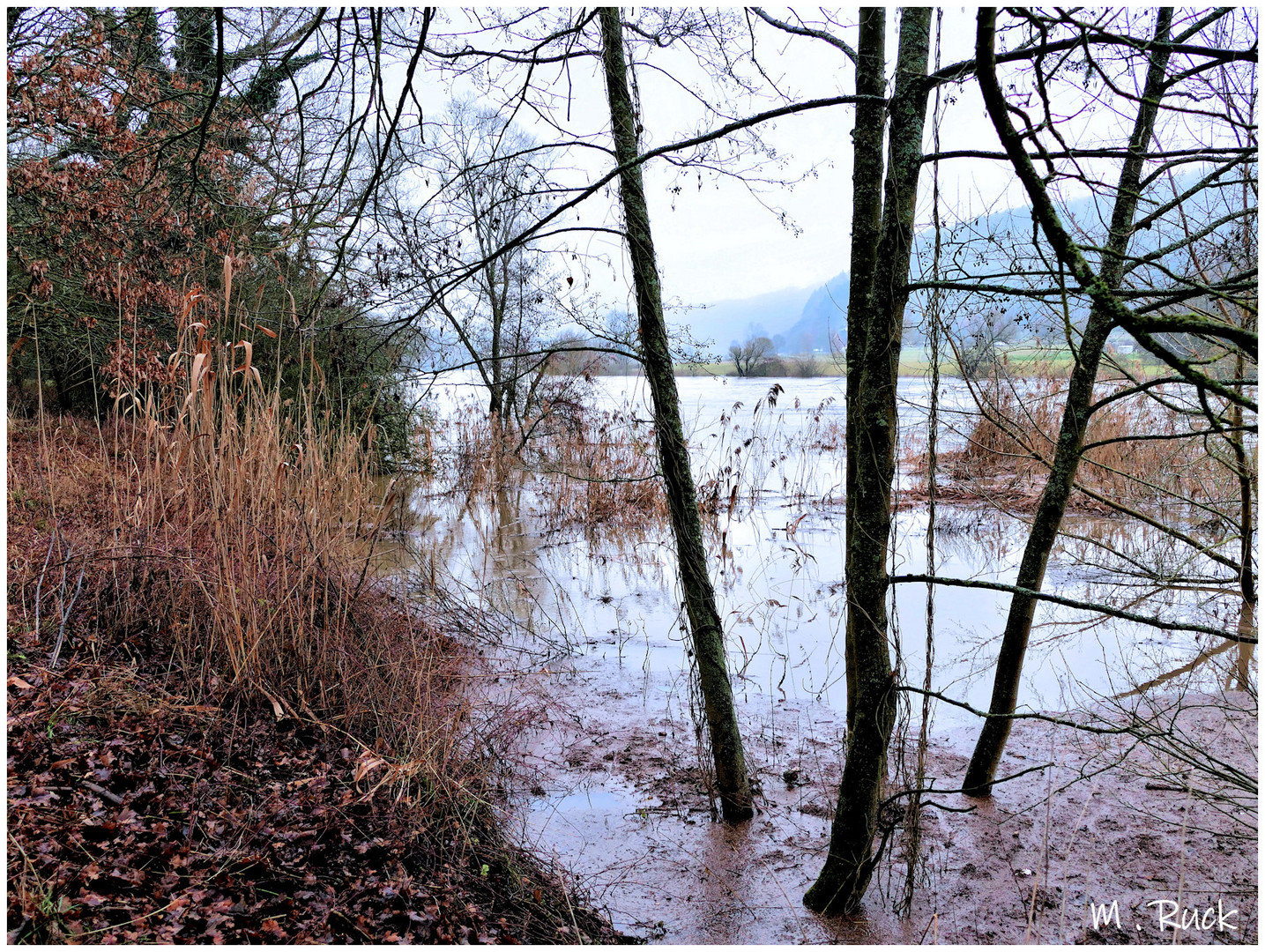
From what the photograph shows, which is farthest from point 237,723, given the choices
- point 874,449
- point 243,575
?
point 874,449

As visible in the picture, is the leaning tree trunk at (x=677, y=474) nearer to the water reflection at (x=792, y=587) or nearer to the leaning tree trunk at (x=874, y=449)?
the water reflection at (x=792, y=587)

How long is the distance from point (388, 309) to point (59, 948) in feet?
28.5

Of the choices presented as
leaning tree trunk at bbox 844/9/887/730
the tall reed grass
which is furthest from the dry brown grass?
the tall reed grass

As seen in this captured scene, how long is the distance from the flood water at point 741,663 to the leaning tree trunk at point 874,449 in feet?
0.47

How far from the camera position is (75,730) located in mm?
2352

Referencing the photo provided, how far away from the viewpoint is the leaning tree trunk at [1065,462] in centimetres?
291

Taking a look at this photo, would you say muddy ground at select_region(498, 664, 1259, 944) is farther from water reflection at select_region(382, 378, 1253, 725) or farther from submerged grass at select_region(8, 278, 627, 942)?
water reflection at select_region(382, 378, 1253, 725)

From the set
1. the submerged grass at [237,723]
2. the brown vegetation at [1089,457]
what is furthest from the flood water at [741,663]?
the brown vegetation at [1089,457]

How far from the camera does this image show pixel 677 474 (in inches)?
127

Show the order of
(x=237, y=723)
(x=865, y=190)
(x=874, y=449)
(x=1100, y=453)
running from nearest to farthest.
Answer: (x=874, y=449), (x=865, y=190), (x=237, y=723), (x=1100, y=453)

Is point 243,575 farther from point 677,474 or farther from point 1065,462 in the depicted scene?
point 1065,462

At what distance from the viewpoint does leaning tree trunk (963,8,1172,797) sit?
2910mm

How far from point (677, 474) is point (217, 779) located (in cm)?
192

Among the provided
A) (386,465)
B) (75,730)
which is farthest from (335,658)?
(386,465)
